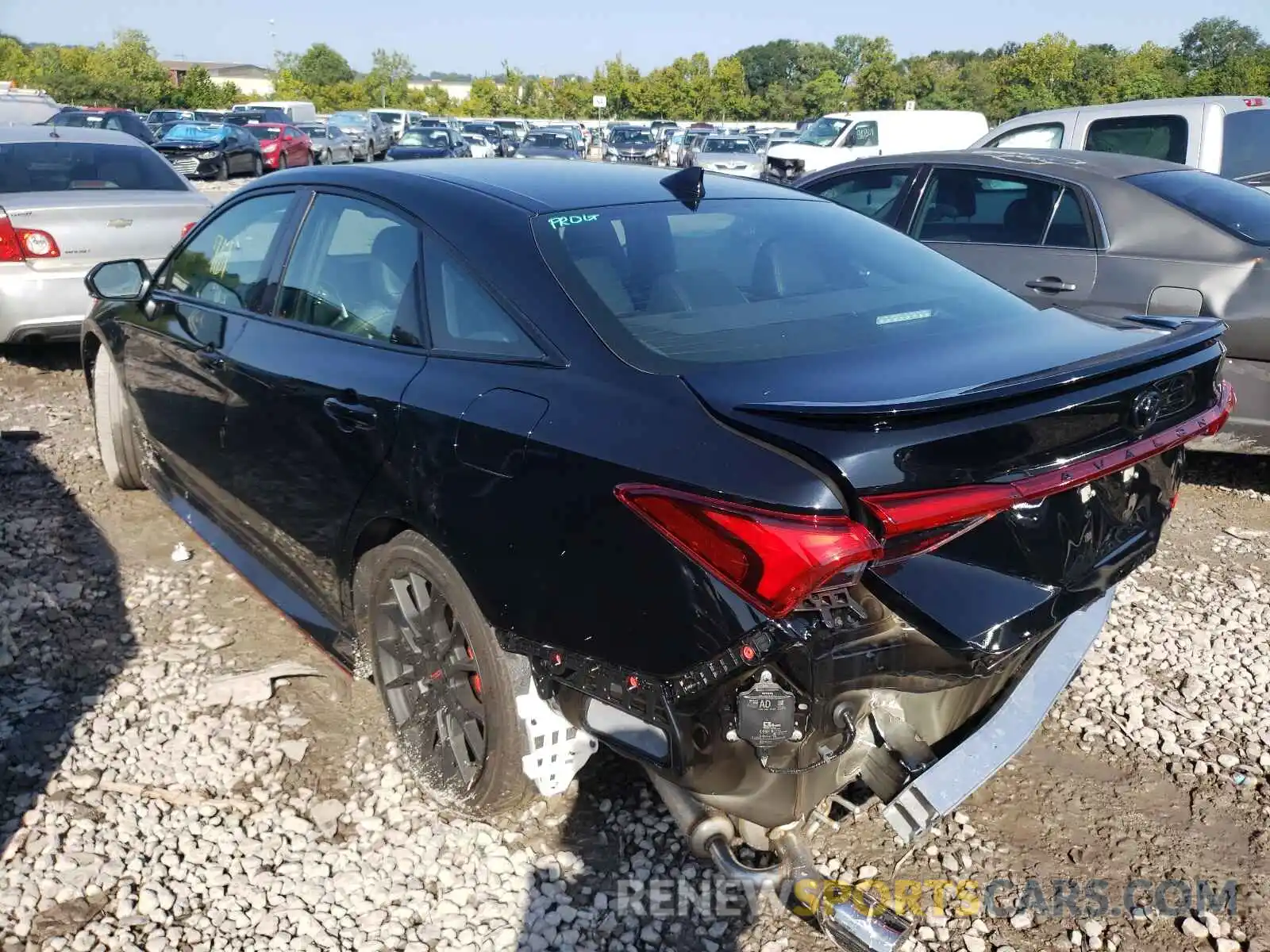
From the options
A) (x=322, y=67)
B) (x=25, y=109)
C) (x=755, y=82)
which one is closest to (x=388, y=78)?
(x=322, y=67)

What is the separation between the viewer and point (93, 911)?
2498 millimetres

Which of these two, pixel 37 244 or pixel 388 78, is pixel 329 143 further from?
pixel 388 78

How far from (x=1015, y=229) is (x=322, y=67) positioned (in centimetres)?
9222

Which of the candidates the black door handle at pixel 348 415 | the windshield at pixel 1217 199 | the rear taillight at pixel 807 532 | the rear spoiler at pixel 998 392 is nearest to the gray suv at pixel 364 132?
the windshield at pixel 1217 199

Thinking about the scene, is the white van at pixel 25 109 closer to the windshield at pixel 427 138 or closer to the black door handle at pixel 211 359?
the windshield at pixel 427 138

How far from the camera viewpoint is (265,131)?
91.2 feet

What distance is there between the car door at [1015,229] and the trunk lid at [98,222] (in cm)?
486

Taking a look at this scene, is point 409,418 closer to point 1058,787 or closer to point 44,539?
point 1058,787

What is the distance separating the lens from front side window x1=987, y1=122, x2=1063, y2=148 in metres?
9.15

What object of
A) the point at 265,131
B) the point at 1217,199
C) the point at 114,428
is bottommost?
the point at 114,428

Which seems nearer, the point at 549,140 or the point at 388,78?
the point at 549,140

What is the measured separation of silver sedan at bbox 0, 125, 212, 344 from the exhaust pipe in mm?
5321

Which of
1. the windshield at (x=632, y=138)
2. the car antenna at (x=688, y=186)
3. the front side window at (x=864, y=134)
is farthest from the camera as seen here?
the windshield at (x=632, y=138)

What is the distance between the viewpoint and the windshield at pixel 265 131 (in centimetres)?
2750
